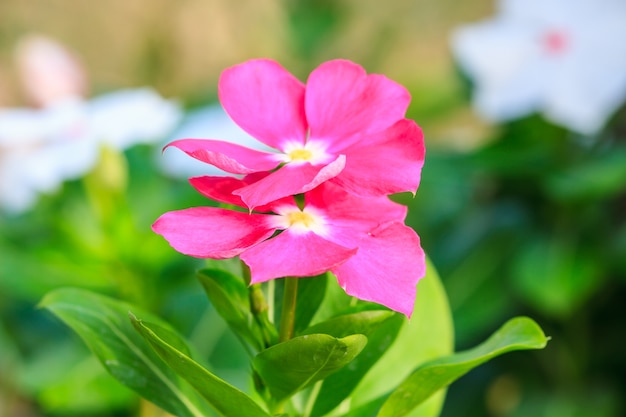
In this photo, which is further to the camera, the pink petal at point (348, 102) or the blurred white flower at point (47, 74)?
the blurred white flower at point (47, 74)

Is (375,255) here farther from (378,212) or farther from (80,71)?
(80,71)

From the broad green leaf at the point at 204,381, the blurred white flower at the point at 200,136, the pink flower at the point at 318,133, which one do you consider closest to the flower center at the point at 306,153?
the pink flower at the point at 318,133

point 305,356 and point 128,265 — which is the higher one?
point 305,356

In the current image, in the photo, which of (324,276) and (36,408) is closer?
(324,276)

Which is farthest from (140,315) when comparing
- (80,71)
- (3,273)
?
(80,71)

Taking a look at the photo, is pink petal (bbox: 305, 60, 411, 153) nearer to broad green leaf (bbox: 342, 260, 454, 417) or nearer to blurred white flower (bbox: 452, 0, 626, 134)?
broad green leaf (bbox: 342, 260, 454, 417)

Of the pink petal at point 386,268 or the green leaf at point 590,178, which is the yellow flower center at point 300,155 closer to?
the pink petal at point 386,268

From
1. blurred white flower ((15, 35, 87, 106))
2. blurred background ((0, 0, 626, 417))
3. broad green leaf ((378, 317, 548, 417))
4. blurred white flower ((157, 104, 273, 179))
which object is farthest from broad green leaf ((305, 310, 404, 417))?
blurred white flower ((15, 35, 87, 106))
